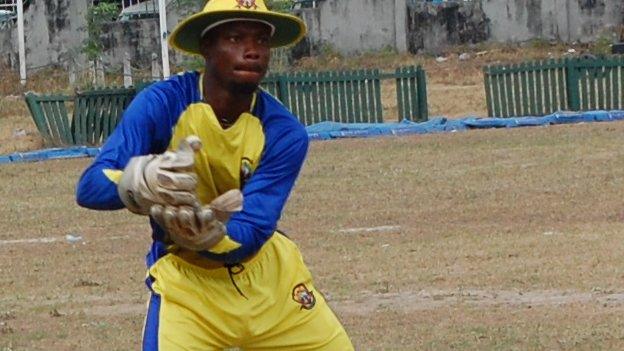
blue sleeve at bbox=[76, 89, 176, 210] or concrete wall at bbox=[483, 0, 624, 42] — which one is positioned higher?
blue sleeve at bbox=[76, 89, 176, 210]

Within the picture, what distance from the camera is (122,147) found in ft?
17.0

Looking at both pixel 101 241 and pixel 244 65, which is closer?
pixel 244 65

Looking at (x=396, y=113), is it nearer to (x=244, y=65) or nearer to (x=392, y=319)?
(x=392, y=319)

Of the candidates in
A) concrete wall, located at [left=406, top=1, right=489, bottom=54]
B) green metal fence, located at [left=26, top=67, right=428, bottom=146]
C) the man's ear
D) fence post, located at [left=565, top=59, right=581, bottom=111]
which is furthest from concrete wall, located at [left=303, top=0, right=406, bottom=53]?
the man's ear

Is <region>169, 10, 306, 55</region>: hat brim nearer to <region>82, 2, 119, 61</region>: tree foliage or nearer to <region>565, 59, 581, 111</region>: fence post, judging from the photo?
<region>565, 59, 581, 111</region>: fence post

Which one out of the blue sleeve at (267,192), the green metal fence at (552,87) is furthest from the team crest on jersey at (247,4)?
the green metal fence at (552,87)

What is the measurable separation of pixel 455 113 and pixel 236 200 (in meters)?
22.2

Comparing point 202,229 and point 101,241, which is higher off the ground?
point 202,229

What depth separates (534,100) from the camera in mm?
25016

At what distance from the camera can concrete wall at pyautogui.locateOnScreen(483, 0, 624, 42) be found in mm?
36906

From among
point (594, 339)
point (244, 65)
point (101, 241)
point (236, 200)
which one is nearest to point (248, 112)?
point (244, 65)

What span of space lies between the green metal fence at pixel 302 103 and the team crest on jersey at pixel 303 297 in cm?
1849

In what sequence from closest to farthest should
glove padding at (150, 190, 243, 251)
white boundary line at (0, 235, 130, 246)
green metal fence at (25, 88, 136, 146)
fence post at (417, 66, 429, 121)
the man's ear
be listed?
glove padding at (150, 190, 243, 251)
the man's ear
white boundary line at (0, 235, 130, 246)
green metal fence at (25, 88, 136, 146)
fence post at (417, 66, 429, 121)

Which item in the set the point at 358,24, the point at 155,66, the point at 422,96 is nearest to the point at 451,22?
the point at 358,24
